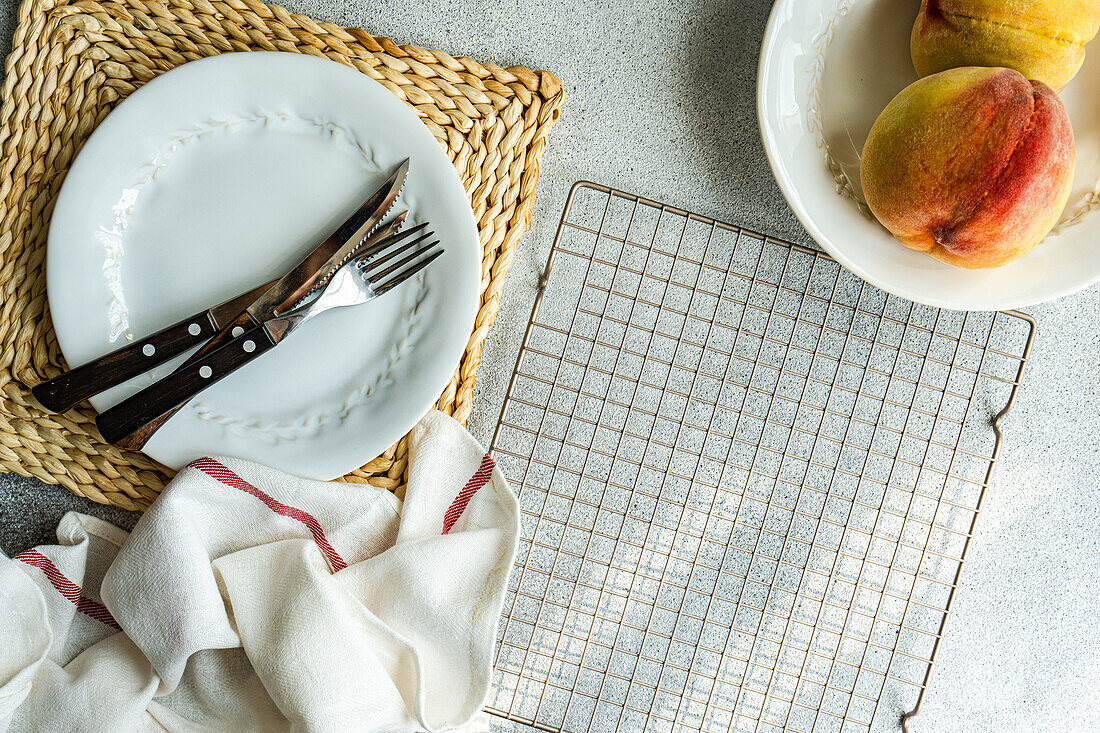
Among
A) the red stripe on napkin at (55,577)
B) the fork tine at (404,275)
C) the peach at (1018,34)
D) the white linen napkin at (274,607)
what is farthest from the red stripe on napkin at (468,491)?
the peach at (1018,34)

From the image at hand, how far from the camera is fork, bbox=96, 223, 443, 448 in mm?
420

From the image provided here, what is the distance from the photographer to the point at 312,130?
451mm

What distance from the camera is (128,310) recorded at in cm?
45

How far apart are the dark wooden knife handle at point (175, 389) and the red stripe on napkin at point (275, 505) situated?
0.14 ft

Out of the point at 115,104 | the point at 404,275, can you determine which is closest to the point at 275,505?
the point at 404,275

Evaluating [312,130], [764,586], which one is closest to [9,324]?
[312,130]

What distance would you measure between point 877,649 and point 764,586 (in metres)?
0.09

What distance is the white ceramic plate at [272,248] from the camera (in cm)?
44

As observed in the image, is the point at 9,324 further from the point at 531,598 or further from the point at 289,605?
the point at 531,598

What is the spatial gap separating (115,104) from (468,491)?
0.34m

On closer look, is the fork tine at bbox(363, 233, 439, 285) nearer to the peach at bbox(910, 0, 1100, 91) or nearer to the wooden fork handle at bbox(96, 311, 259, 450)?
the wooden fork handle at bbox(96, 311, 259, 450)

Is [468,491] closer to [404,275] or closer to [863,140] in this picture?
[404,275]

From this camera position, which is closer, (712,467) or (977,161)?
(977,161)

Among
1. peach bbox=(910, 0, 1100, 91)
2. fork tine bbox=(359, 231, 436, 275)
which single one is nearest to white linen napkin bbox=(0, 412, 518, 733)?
fork tine bbox=(359, 231, 436, 275)
